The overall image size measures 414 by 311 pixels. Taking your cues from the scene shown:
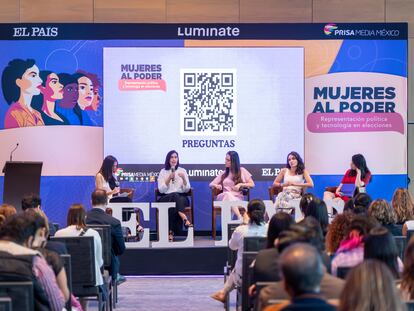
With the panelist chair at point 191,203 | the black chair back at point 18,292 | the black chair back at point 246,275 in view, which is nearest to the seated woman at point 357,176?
the panelist chair at point 191,203

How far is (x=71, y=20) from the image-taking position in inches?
504

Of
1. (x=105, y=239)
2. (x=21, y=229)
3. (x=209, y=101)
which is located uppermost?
(x=209, y=101)

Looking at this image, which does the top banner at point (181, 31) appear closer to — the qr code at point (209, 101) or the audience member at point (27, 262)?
the qr code at point (209, 101)

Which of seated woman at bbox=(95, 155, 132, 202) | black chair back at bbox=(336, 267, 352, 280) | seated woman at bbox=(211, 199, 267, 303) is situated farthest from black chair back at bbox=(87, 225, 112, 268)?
seated woman at bbox=(95, 155, 132, 202)

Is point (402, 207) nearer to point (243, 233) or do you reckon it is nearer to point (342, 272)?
point (243, 233)

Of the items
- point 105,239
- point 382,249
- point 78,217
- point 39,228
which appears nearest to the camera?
point 382,249

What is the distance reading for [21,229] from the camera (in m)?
4.94

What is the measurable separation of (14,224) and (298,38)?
813cm

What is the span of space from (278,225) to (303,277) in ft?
7.62

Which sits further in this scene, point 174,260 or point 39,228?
point 174,260

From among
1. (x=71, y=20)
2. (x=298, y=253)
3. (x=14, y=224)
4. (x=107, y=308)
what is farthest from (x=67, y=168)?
(x=298, y=253)

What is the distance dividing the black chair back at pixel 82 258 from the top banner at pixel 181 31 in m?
6.02

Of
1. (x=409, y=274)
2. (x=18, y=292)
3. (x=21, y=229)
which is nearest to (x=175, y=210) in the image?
(x=21, y=229)

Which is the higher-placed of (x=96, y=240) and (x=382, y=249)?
(x=382, y=249)
